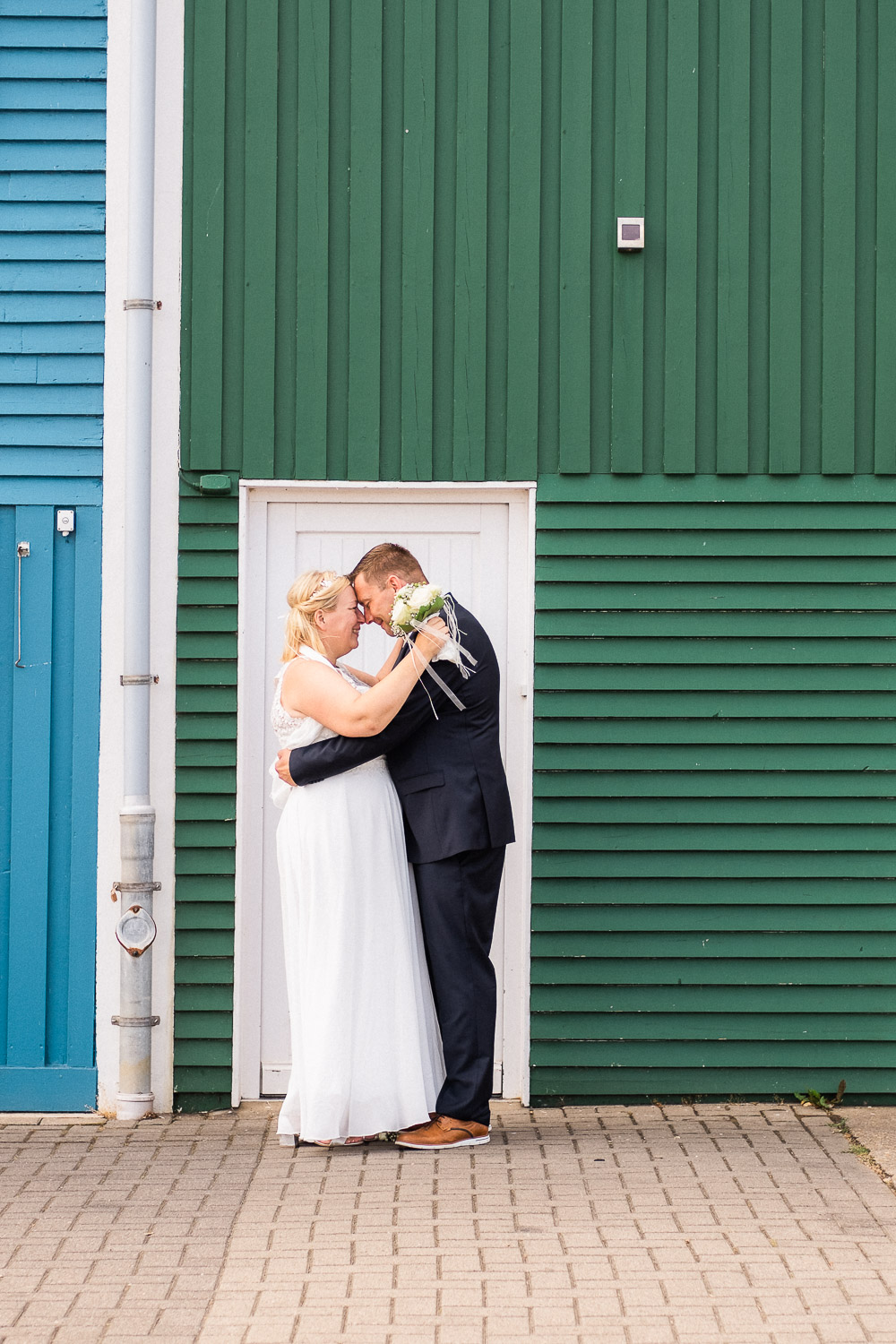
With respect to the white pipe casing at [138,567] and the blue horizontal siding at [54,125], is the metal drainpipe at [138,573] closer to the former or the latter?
the white pipe casing at [138,567]

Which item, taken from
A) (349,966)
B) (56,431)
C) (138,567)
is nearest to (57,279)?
(56,431)

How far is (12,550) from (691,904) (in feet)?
10.3

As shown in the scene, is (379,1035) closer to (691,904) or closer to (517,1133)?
(517,1133)

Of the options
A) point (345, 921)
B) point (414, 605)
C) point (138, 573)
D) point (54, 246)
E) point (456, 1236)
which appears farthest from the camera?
point (54, 246)

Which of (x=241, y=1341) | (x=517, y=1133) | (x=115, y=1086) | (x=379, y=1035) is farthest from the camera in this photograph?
(x=115, y=1086)

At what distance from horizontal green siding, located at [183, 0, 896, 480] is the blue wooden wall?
433 mm

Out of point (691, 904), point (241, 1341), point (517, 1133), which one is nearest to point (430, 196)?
point (691, 904)

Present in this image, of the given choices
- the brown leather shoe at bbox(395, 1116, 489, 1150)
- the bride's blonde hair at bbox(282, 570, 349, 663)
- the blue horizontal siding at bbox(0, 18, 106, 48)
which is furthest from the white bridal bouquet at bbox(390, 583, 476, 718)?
the blue horizontal siding at bbox(0, 18, 106, 48)

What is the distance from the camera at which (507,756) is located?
5.81m

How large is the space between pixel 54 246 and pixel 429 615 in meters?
2.33

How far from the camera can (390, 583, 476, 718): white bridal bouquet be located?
486 centimetres

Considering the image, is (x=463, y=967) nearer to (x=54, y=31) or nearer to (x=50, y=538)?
(x=50, y=538)

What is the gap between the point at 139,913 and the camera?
5.50m

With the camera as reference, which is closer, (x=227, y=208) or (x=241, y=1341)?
(x=241, y=1341)
